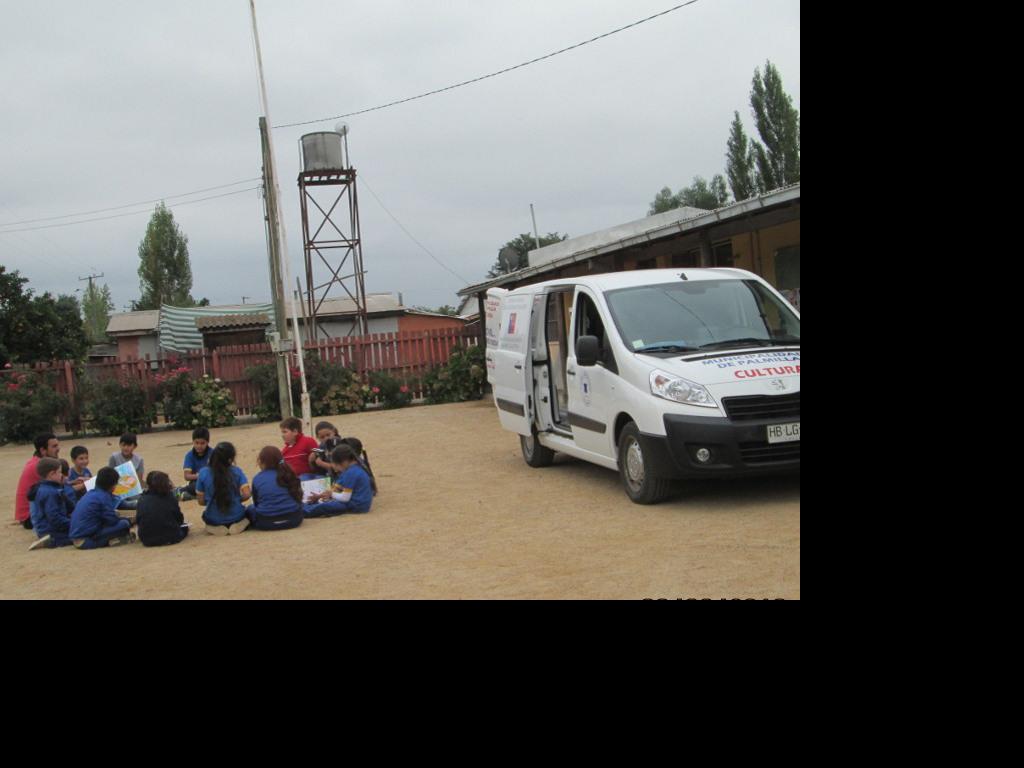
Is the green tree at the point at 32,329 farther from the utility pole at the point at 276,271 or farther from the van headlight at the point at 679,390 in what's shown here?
the van headlight at the point at 679,390

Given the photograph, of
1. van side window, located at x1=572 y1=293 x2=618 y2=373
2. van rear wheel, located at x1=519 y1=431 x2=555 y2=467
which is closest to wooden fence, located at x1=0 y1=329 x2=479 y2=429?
van rear wheel, located at x1=519 y1=431 x2=555 y2=467

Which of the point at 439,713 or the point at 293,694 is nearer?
the point at 439,713

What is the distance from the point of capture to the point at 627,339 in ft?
27.1

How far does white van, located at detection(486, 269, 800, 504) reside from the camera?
7.28 m

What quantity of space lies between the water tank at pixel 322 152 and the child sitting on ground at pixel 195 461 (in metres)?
16.1

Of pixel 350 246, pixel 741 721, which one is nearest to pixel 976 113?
pixel 741 721

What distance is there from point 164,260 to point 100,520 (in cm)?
1658

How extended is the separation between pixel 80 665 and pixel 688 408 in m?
4.33

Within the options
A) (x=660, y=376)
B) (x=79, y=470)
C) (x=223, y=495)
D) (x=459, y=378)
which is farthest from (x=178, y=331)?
(x=660, y=376)

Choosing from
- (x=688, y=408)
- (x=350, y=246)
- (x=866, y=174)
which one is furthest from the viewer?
(x=350, y=246)

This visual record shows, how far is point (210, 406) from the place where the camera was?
20.6 meters

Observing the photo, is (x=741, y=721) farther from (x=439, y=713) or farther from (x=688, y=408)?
(x=688, y=408)

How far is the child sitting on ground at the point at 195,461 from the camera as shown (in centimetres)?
957

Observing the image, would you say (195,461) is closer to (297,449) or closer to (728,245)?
(297,449)
